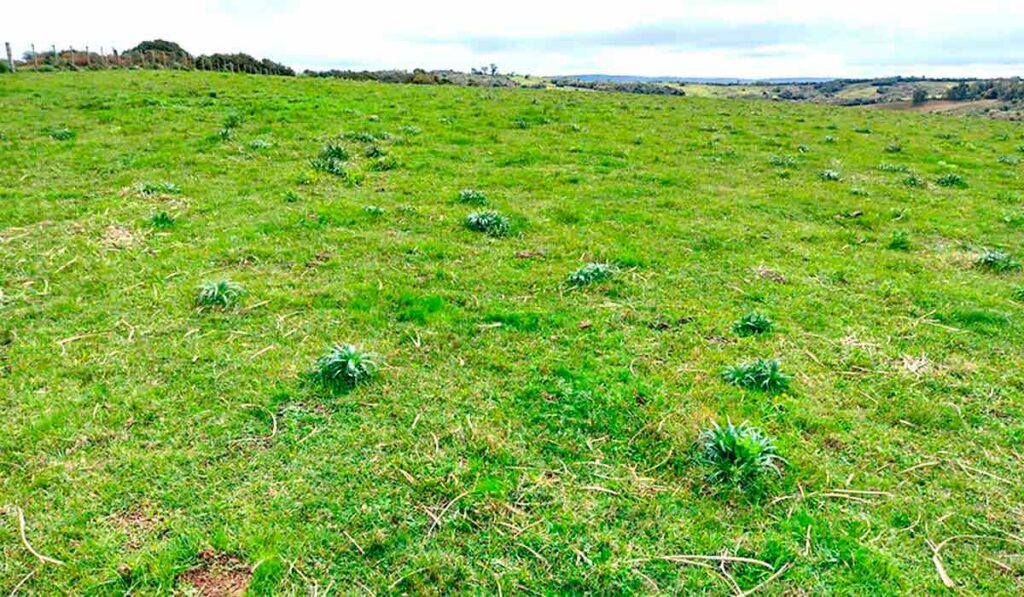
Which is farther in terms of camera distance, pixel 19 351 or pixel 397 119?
pixel 397 119

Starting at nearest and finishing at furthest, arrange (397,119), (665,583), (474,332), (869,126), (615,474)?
(665,583), (615,474), (474,332), (397,119), (869,126)

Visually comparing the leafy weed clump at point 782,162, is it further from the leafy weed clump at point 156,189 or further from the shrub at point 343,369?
the leafy weed clump at point 156,189

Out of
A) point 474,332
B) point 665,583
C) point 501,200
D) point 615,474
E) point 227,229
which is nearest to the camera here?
point 665,583

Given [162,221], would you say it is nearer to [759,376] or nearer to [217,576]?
[217,576]

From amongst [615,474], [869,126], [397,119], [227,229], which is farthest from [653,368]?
[869,126]

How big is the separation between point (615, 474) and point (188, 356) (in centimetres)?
473

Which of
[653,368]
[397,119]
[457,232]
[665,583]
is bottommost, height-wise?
[665,583]

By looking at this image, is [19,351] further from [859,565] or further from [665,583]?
[859,565]

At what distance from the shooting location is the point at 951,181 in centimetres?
1703

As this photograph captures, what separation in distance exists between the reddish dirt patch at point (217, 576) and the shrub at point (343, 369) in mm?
2020

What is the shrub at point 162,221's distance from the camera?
391 inches

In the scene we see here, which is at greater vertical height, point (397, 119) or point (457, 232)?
point (397, 119)

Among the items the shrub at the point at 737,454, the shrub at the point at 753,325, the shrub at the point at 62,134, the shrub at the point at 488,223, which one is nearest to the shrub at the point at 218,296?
the shrub at the point at 488,223

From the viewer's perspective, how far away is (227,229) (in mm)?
9953
